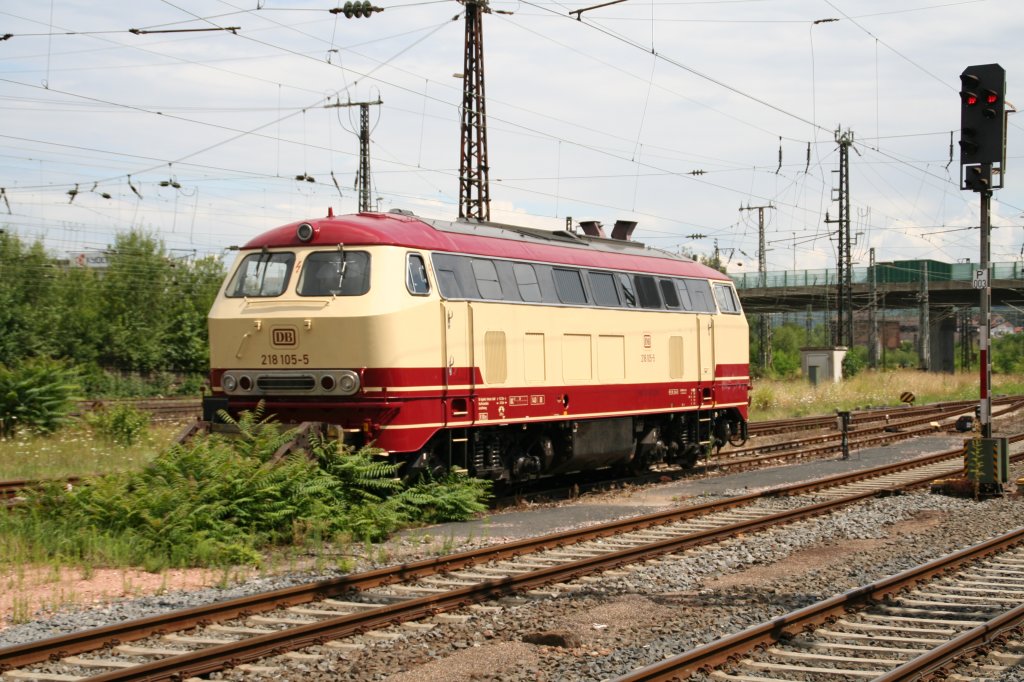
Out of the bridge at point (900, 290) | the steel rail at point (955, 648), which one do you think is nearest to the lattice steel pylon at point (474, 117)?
the steel rail at point (955, 648)

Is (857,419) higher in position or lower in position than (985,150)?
lower

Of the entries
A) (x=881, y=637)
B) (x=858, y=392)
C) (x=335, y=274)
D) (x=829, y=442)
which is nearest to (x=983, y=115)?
(x=335, y=274)

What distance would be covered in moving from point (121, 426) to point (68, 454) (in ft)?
9.38

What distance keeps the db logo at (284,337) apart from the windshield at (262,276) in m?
0.59

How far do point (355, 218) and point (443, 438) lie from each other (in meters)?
3.15

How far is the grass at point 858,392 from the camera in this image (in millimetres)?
41406

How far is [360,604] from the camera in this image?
9.63 meters

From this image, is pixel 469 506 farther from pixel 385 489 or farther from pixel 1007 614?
pixel 1007 614

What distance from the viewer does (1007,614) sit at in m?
8.77

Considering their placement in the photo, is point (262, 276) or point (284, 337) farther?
point (262, 276)

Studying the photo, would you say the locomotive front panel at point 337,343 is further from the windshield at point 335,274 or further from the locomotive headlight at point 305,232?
the locomotive headlight at point 305,232

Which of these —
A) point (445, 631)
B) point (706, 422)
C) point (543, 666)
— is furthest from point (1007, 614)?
point (706, 422)

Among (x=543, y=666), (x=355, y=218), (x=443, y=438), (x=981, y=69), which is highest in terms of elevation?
(x=981, y=69)

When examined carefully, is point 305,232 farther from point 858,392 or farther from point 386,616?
point 858,392
